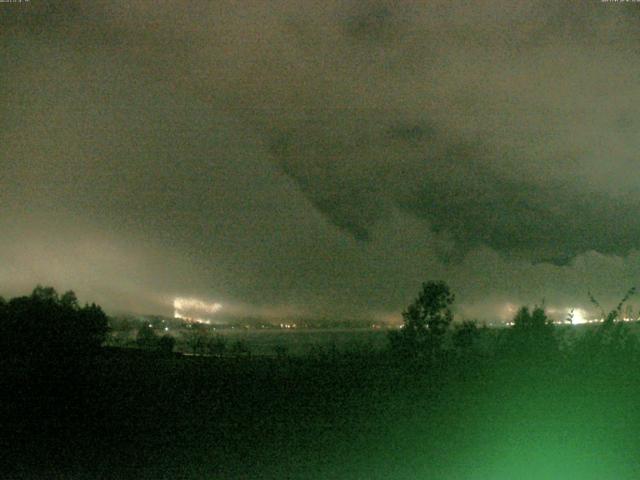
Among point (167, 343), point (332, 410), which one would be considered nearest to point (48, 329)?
point (332, 410)

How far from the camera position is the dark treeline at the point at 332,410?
10.3m

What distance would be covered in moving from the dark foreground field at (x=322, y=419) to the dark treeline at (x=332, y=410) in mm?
36

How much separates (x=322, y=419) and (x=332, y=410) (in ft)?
1.72

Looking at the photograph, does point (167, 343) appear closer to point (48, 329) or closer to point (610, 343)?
point (48, 329)

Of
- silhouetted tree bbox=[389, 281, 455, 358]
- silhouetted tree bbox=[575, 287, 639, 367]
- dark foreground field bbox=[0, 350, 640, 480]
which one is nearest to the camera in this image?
dark foreground field bbox=[0, 350, 640, 480]

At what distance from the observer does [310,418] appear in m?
13.3

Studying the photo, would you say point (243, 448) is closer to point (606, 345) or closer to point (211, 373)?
point (211, 373)

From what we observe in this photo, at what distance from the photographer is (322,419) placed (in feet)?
43.4

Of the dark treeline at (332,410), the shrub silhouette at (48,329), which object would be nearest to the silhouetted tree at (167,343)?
the shrub silhouette at (48,329)

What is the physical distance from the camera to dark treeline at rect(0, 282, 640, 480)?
33.9ft

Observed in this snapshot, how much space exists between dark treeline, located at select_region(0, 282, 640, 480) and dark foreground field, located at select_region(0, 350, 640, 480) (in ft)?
0.12

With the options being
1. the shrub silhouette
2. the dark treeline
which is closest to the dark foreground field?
the dark treeline

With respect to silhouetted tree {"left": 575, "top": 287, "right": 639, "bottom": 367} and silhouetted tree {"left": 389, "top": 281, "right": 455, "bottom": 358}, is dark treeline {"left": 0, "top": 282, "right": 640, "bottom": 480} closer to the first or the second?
silhouetted tree {"left": 575, "top": 287, "right": 639, "bottom": 367}

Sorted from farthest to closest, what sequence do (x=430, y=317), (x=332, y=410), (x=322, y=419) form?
(x=430, y=317) → (x=332, y=410) → (x=322, y=419)
